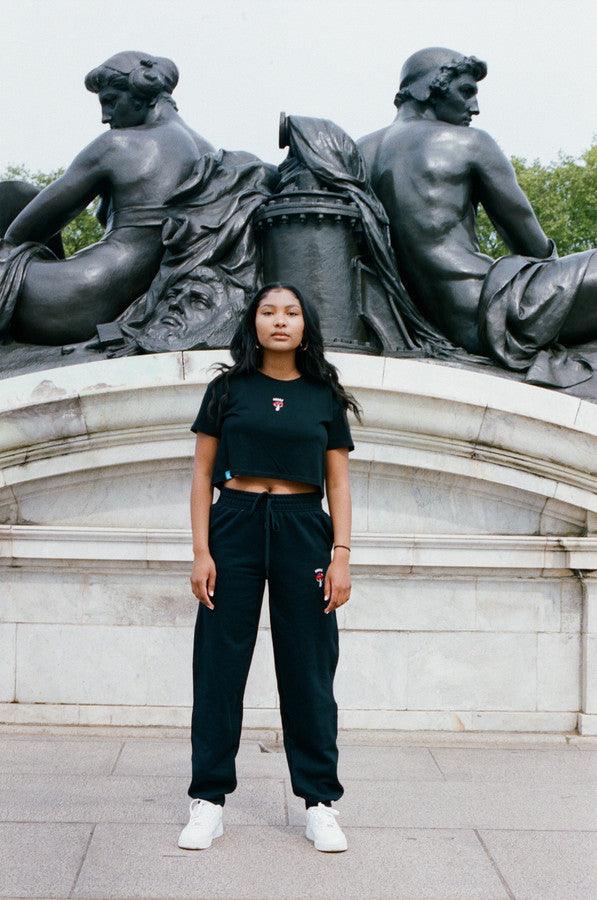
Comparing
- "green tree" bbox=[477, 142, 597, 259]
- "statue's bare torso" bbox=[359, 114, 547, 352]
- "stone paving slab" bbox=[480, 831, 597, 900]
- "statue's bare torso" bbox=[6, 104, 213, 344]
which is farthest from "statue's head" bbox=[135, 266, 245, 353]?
"green tree" bbox=[477, 142, 597, 259]

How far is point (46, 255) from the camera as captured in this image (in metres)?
6.95

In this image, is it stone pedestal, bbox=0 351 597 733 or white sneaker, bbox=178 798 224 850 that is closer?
white sneaker, bbox=178 798 224 850

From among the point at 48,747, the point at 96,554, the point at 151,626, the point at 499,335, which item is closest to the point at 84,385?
the point at 96,554

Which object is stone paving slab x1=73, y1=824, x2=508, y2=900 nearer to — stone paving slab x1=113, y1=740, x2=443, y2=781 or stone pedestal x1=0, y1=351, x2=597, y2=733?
stone paving slab x1=113, y1=740, x2=443, y2=781

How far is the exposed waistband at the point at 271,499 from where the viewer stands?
378 cm

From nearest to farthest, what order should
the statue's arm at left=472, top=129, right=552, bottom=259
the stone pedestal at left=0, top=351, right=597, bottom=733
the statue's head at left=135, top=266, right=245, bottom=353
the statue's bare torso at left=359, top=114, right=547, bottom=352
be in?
1. the stone pedestal at left=0, top=351, right=597, bottom=733
2. the statue's head at left=135, top=266, right=245, bottom=353
3. the statue's bare torso at left=359, top=114, right=547, bottom=352
4. the statue's arm at left=472, top=129, right=552, bottom=259

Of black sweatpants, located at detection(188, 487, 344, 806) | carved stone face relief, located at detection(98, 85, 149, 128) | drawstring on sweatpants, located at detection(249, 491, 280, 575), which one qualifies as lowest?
black sweatpants, located at detection(188, 487, 344, 806)

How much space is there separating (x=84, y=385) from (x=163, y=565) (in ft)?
3.26

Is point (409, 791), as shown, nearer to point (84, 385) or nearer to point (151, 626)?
point (151, 626)

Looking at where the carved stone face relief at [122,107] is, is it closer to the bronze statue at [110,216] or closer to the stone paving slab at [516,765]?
the bronze statue at [110,216]

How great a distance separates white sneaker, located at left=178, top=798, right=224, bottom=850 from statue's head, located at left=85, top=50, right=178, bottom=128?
4415 millimetres

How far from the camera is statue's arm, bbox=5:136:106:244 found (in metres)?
6.77

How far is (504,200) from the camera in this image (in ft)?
22.4

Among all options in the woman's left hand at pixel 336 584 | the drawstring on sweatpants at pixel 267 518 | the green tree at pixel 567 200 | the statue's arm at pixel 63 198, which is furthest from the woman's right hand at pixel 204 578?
the green tree at pixel 567 200
